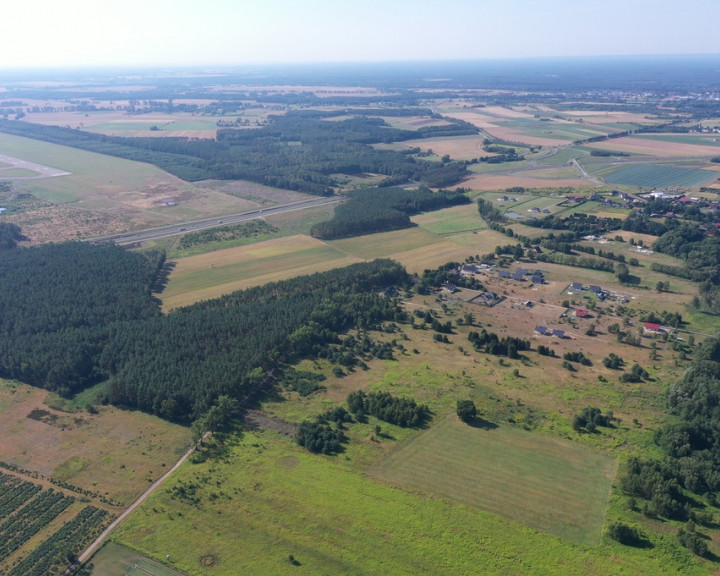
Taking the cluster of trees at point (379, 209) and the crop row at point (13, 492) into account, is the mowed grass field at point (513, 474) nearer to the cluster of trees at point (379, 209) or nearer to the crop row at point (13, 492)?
the crop row at point (13, 492)

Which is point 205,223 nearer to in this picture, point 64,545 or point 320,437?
point 320,437

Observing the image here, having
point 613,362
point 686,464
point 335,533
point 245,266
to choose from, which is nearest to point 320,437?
point 335,533

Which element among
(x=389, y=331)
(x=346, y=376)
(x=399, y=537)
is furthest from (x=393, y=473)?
(x=389, y=331)

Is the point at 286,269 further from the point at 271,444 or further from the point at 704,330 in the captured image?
the point at 704,330

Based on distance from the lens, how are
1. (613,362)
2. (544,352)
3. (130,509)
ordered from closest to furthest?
(130,509)
(613,362)
(544,352)

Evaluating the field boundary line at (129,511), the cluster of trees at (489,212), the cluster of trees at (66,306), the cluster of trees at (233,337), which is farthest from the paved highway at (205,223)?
the field boundary line at (129,511)

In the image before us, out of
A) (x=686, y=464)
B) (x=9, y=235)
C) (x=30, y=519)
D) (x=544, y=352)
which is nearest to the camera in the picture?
(x=30, y=519)
